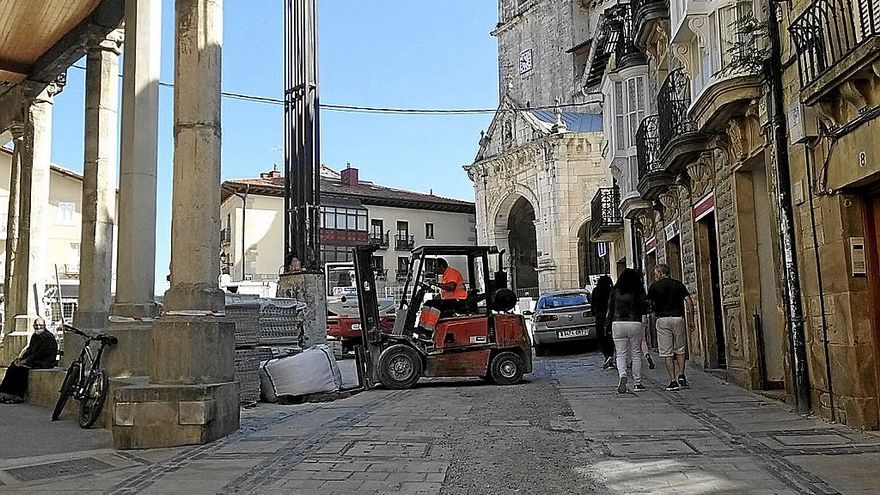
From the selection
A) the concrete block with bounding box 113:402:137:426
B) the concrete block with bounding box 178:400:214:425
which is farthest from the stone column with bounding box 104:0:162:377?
the concrete block with bounding box 178:400:214:425

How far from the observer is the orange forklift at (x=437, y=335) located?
12.7m

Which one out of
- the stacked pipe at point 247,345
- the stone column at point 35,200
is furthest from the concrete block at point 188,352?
the stone column at point 35,200

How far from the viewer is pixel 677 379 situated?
11164mm

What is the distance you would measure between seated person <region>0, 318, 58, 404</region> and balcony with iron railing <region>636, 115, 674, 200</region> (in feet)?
35.4

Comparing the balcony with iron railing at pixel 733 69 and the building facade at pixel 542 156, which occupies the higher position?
the building facade at pixel 542 156

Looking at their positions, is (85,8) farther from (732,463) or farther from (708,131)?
(732,463)

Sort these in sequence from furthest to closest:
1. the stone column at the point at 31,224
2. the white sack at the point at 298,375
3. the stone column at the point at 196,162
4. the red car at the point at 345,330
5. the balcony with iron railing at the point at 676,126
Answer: the red car at the point at 345,330
the stone column at the point at 31,224
the balcony with iron railing at the point at 676,126
the white sack at the point at 298,375
the stone column at the point at 196,162

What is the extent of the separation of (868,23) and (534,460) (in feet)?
15.0

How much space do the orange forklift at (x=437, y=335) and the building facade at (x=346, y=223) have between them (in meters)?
38.4

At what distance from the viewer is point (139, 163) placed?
10125 millimetres

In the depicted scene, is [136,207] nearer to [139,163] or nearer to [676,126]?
[139,163]

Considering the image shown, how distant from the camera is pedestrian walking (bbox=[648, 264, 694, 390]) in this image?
36.1 ft

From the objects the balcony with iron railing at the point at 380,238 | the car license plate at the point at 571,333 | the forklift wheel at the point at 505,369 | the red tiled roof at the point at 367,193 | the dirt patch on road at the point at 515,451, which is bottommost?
the dirt patch on road at the point at 515,451

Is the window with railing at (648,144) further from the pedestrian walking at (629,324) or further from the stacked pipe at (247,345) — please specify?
the stacked pipe at (247,345)
